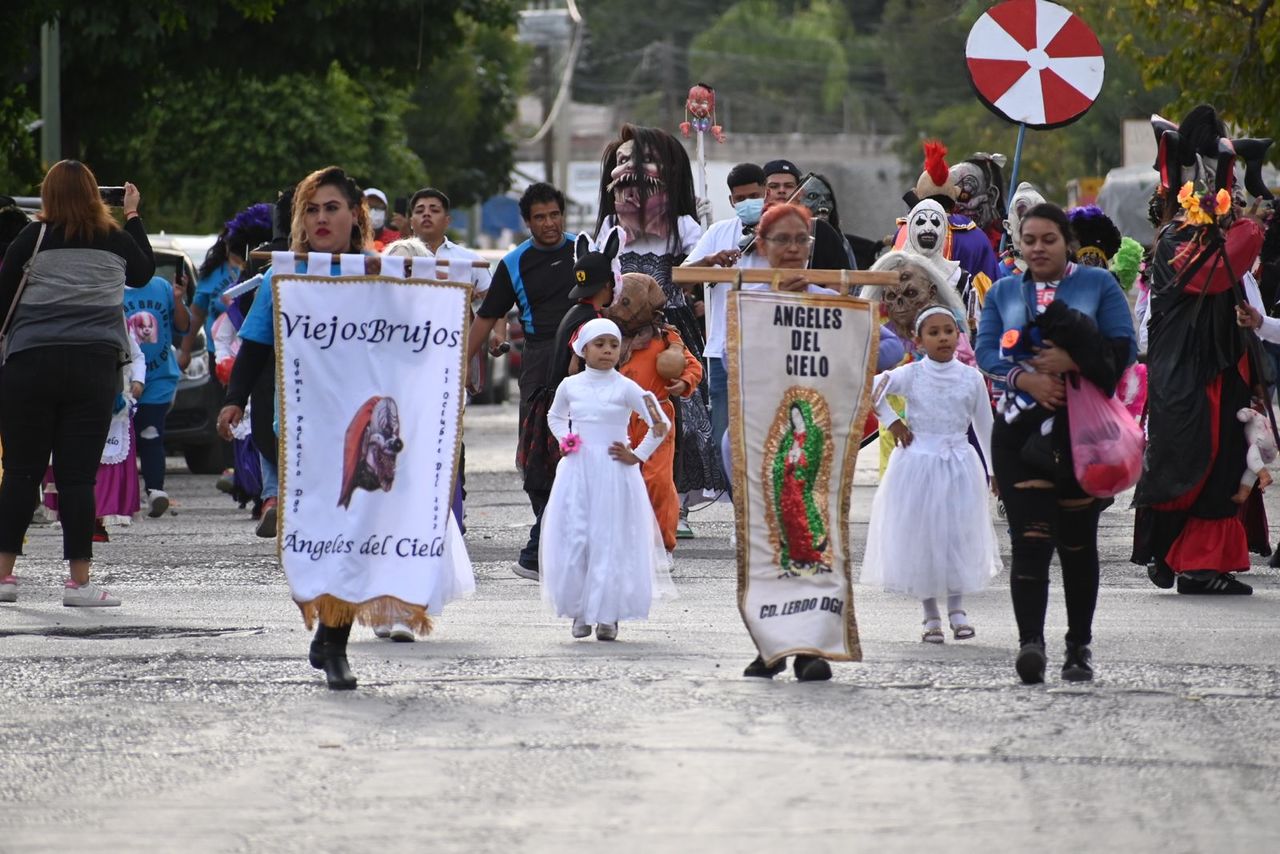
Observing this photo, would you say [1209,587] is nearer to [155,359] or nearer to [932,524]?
[932,524]

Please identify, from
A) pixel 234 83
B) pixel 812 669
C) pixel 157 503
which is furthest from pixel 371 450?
pixel 234 83

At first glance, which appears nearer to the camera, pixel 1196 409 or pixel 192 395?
pixel 1196 409

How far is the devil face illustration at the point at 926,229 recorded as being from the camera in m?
12.2

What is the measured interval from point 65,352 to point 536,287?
2459mm

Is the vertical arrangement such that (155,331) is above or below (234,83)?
below

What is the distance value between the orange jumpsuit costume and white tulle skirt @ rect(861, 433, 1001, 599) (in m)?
1.31

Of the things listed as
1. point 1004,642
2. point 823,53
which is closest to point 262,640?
point 1004,642

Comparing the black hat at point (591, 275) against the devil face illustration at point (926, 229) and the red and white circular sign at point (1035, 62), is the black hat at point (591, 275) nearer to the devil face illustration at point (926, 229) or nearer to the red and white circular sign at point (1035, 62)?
the devil face illustration at point (926, 229)

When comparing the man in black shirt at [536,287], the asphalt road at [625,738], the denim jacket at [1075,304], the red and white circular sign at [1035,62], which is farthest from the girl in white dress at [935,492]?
the red and white circular sign at [1035,62]

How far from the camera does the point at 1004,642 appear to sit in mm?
9078

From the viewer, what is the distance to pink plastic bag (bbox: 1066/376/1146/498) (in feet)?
25.5

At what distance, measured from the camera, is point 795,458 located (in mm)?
8055

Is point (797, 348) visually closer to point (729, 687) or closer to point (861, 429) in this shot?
point (861, 429)

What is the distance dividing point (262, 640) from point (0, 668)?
1.07 metres
